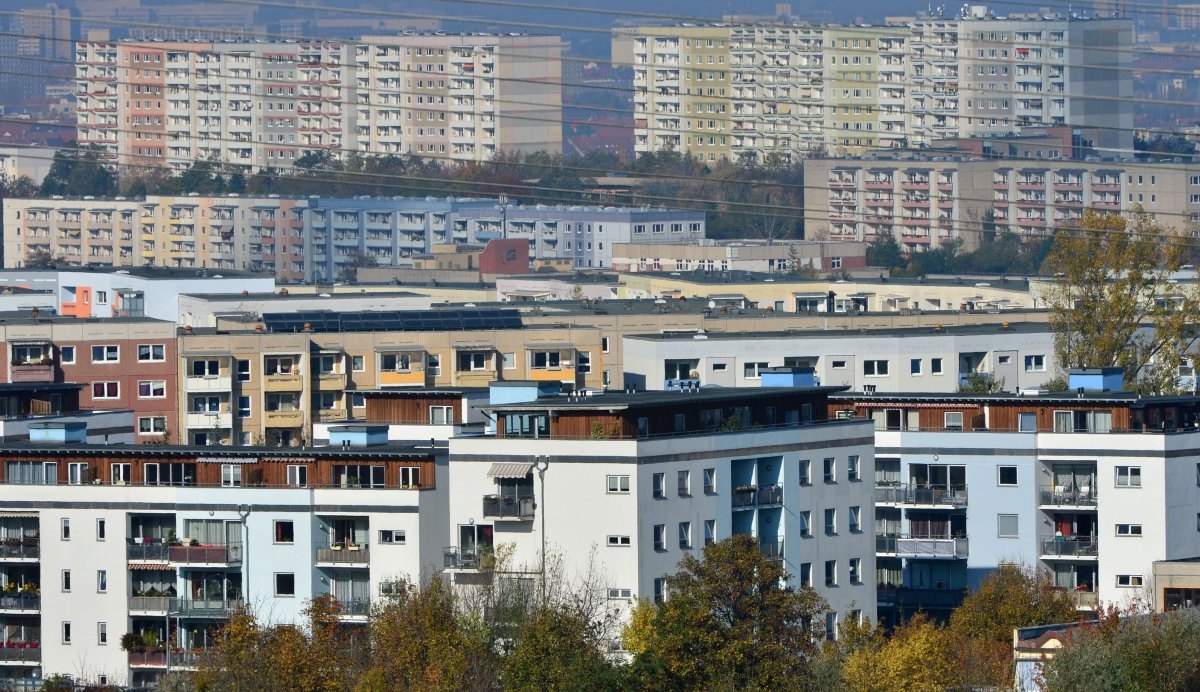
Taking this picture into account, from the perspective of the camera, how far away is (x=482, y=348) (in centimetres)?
5506

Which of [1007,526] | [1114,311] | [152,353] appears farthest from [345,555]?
[1114,311]

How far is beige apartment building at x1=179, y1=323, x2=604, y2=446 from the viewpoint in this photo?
178 ft

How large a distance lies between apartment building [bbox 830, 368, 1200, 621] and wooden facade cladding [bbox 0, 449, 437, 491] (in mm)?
7301

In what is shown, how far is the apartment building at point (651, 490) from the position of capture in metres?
36.2

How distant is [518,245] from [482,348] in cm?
4379

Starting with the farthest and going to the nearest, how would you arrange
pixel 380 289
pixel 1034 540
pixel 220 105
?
pixel 220 105, pixel 380 289, pixel 1034 540

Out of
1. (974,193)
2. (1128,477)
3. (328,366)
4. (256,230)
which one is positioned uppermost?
(974,193)

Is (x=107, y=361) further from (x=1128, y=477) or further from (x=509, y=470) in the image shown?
(x=509, y=470)

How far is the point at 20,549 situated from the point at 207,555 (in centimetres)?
250

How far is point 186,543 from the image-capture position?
3838 cm

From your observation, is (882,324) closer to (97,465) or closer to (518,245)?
(97,465)

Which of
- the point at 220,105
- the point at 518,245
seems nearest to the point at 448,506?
the point at 518,245

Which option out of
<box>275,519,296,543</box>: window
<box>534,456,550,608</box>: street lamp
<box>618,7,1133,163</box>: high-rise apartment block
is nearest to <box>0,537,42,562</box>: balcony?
<box>275,519,296,543</box>: window

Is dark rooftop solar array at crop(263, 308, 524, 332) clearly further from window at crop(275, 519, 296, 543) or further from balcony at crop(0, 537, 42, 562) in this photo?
window at crop(275, 519, 296, 543)
